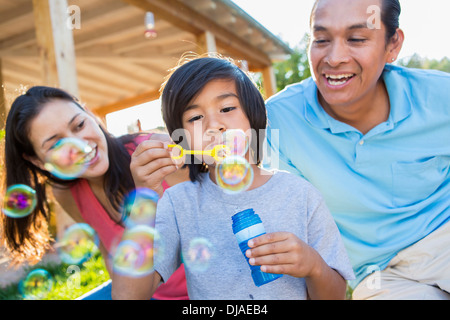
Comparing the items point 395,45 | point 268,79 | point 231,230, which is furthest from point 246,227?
point 268,79

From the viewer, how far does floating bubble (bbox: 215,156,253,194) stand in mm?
992

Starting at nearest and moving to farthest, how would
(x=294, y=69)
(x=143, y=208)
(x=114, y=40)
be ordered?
(x=143, y=208) → (x=114, y=40) → (x=294, y=69)

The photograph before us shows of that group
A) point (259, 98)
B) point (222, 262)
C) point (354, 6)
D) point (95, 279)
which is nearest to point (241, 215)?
point (222, 262)

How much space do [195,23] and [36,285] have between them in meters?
2.49

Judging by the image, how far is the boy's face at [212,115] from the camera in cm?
95

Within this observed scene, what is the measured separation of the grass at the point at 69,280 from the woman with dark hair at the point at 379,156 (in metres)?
1.65

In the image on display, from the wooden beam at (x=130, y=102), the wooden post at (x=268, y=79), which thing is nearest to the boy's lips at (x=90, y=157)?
the wooden post at (x=268, y=79)

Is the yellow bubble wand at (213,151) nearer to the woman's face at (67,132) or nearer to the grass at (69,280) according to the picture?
the woman's face at (67,132)

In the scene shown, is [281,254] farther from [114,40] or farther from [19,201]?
[114,40]

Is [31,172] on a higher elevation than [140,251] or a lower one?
higher

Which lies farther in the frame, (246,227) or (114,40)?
(114,40)

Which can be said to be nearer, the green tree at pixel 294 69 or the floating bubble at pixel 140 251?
the floating bubble at pixel 140 251

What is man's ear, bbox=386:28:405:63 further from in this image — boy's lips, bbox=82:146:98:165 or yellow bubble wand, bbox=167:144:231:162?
boy's lips, bbox=82:146:98:165

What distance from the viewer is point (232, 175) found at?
1.00 metres
